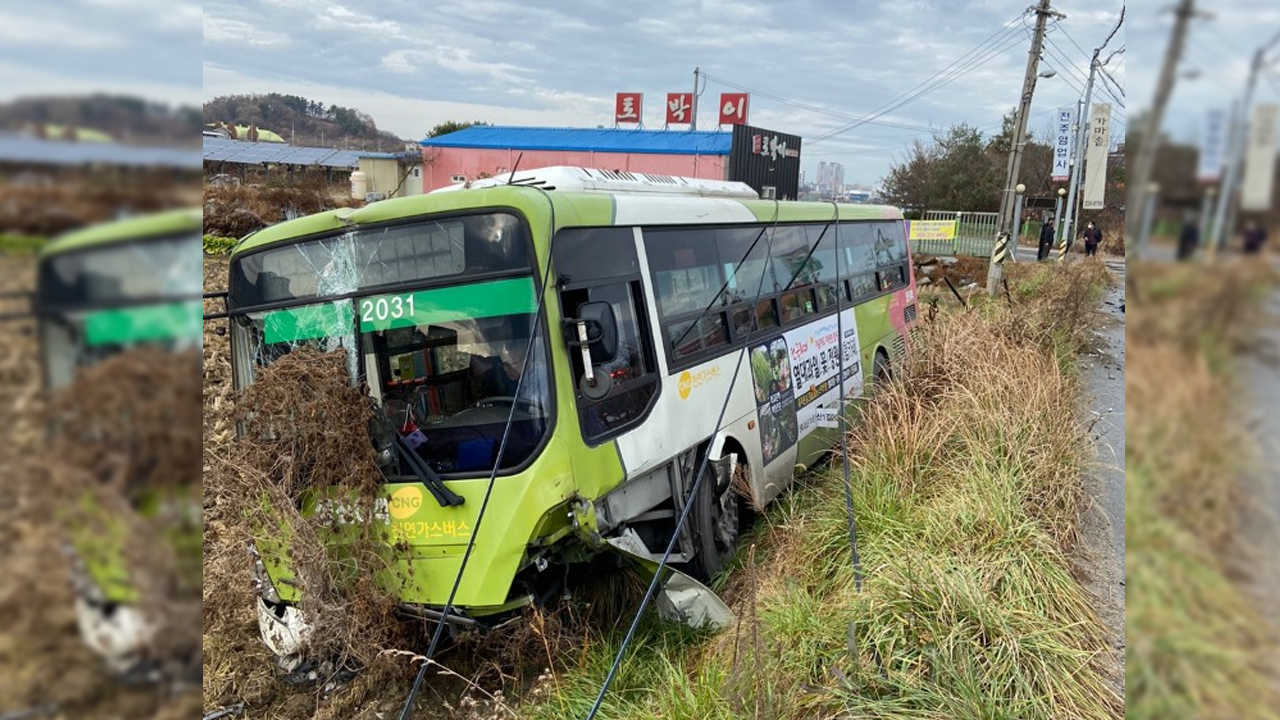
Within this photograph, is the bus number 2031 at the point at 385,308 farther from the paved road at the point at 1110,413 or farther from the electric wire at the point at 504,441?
the paved road at the point at 1110,413

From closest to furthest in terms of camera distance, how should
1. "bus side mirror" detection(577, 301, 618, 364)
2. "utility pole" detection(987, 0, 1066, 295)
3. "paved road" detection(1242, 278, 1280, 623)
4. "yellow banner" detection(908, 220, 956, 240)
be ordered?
"paved road" detection(1242, 278, 1280, 623) < "bus side mirror" detection(577, 301, 618, 364) < "utility pole" detection(987, 0, 1066, 295) < "yellow banner" detection(908, 220, 956, 240)

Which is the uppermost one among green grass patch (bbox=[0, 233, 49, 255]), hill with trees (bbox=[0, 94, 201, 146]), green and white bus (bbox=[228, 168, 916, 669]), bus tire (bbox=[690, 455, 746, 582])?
hill with trees (bbox=[0, 94, 201, 146])

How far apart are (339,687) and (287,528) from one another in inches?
37.2

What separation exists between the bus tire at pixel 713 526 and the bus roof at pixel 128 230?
15.6 feet

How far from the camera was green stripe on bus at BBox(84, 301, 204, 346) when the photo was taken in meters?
0.70

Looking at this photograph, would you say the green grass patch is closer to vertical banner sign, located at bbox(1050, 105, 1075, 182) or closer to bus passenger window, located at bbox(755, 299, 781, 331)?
bus passenger window, located at bbox(755, 299, 781, 331)

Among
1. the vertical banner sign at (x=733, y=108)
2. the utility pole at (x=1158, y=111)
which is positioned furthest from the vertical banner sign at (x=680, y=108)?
the utility pole at (x=1158, y=111)

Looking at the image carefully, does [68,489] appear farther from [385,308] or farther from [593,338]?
[385,308]

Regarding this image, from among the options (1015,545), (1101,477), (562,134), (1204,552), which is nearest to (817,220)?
(1101,477)

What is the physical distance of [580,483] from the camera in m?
4.21

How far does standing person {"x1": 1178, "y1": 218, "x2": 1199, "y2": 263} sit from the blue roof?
32930mm

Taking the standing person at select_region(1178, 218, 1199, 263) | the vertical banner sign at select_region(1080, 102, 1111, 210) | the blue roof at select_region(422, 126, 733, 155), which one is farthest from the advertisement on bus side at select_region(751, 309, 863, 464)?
the blue roof at select_region(422, 126, 733, 155)

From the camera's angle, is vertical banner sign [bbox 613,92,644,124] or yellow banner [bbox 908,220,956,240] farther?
vertical banner sign [bbox 613,92,644,124]

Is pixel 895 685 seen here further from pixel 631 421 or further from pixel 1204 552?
pixel 1204 552
